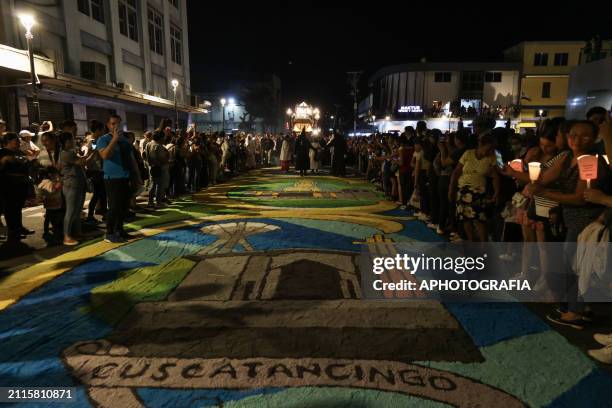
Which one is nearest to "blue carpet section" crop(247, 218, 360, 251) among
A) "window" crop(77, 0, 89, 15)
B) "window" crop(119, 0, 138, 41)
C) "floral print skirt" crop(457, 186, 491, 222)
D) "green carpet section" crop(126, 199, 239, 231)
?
"floral print skirt" crop(457, 186, 491, 222)

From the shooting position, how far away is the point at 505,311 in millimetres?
4105

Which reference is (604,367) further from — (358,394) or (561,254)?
(358,394)

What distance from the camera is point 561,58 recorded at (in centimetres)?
4478

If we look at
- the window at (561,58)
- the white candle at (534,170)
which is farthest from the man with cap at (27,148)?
the window at (561,58)

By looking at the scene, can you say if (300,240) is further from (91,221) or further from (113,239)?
(91,221)

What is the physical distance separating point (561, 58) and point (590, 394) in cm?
5315

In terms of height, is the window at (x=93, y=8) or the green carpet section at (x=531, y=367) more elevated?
the window at (x=93, y=8)

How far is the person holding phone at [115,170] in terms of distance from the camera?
6406 millimetres

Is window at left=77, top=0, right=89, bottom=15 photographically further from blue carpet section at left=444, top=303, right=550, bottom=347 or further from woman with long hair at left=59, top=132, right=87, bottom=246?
blue carpet section at left=444, top=303, right=550, bottom=347

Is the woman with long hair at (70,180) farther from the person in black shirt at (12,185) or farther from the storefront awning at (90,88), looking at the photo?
the storefront awning at (90,88)

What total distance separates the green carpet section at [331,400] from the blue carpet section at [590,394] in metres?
0.84

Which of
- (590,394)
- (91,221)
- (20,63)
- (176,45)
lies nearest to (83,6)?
(20,63)

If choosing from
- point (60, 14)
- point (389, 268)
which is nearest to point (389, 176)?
point (389, 268)

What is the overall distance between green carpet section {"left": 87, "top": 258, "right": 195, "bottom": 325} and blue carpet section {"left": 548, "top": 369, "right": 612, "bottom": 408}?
3816mm
